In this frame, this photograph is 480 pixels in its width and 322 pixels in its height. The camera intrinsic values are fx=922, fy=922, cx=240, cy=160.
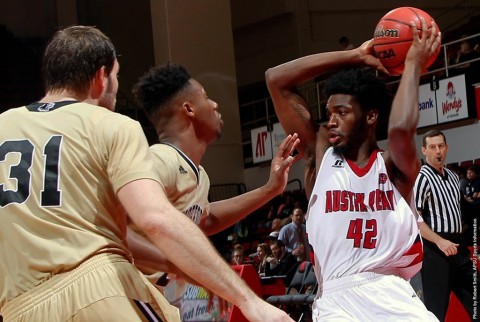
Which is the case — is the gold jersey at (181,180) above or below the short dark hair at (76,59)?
below

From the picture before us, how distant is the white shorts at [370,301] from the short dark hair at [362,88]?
93cm

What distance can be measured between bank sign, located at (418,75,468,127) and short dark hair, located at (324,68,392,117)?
31.7ft

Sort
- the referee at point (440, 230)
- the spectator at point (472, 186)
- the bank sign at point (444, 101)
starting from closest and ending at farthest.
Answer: the referee at point (440, 230), the spectator at point (472, 186), the bank sign at point (444, 101)

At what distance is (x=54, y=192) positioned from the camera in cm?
285

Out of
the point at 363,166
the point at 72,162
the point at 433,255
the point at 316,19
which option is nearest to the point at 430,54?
the point at 363,166

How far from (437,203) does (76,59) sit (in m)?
6.09

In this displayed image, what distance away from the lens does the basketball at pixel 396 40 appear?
15.3 feet

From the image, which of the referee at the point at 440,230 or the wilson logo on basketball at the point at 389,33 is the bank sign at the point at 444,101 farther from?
the wilson logo on basketball at the point at 389,33

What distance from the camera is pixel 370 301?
4371 mm

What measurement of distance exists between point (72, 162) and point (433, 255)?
6.03 m

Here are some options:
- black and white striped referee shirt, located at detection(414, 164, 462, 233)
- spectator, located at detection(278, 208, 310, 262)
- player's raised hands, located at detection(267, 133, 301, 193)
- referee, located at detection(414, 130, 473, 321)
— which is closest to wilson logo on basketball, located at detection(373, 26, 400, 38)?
player's raised hands, located at detection(267, 133, 301, 193)

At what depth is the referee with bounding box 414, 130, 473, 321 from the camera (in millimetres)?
8336

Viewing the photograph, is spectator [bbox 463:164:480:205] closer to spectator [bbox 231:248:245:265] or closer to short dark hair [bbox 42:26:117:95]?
spectator [bbox 231:248:245:265]

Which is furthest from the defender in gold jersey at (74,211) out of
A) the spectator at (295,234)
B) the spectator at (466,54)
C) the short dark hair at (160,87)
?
the spectator at (466,54)
